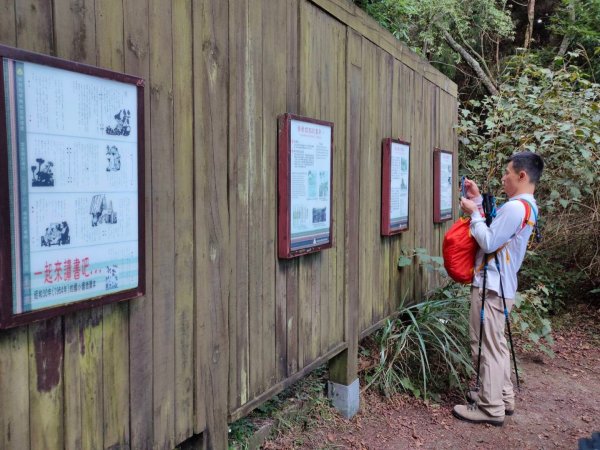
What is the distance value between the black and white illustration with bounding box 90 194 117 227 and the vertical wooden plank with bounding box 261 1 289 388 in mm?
1062

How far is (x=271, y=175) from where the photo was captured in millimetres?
2836

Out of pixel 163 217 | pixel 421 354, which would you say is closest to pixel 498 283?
pixel 421 354

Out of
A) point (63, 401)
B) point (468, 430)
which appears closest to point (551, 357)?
point (468, 430)

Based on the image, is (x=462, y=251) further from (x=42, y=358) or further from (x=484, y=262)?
(x=42, y=358)

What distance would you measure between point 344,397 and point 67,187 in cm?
287

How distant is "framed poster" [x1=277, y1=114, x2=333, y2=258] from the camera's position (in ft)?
9.48

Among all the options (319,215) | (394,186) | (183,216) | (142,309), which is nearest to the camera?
(142,309)

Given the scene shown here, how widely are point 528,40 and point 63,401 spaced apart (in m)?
11.2

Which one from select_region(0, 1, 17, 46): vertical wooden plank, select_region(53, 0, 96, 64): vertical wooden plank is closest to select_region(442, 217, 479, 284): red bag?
select_region(53, 0, 96, 64): vertical wooden plank

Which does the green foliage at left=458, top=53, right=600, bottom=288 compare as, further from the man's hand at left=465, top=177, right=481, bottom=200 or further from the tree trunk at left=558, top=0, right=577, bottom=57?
the tree trunk at left=558, top=0, right=577, bottom=57

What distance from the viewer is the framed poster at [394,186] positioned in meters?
4.41

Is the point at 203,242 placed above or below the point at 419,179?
below

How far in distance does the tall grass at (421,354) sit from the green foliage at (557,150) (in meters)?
2.99

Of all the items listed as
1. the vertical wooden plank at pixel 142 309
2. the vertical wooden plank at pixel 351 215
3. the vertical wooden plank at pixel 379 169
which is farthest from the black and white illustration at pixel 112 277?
Result: the vertical wooden plank at pixel 379 169
